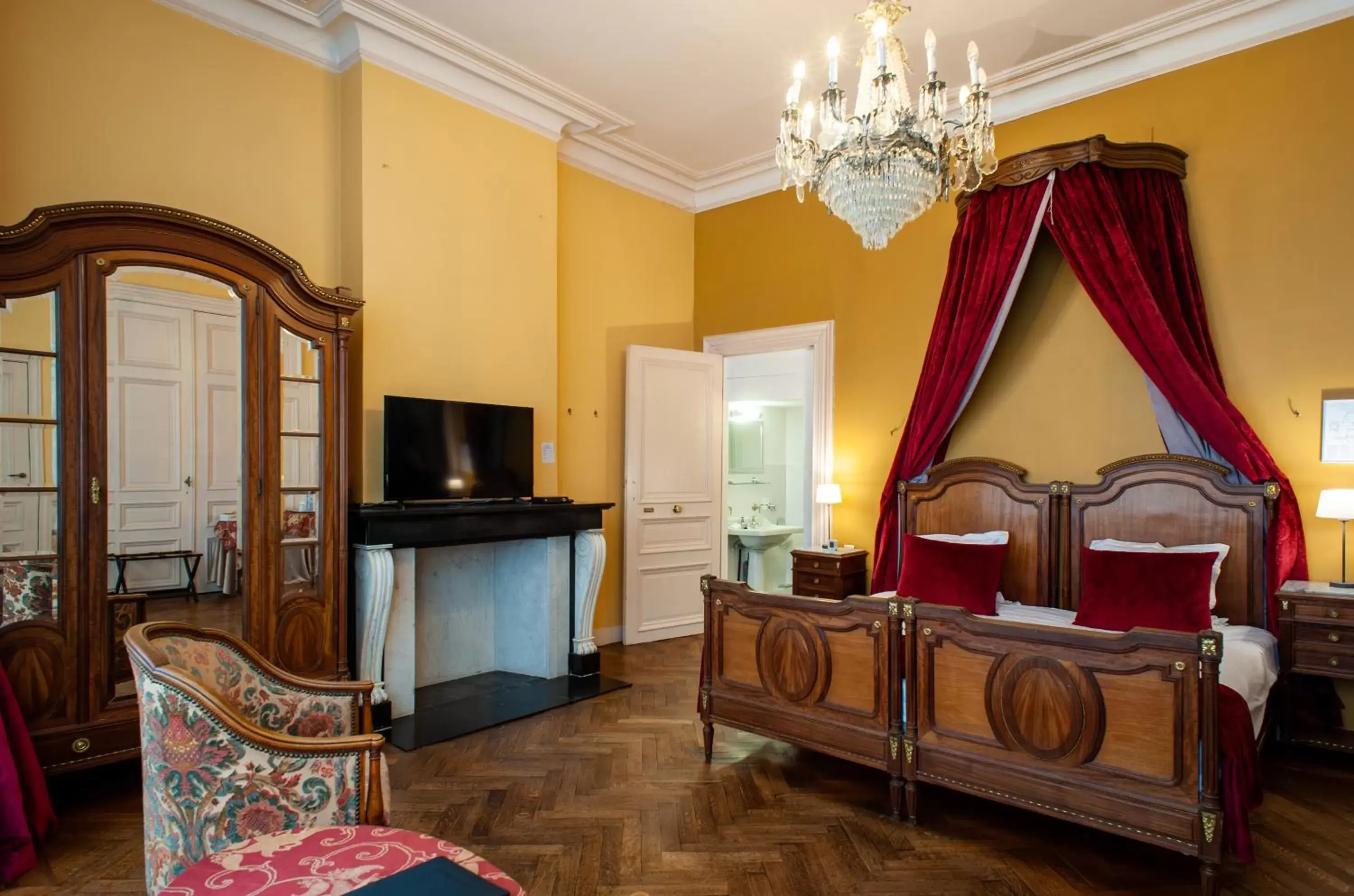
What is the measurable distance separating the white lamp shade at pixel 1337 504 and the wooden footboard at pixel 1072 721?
1.73 meters

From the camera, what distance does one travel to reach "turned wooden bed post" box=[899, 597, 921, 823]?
2930 millimetres

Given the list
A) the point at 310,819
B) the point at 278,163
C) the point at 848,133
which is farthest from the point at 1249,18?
the point at 310,819

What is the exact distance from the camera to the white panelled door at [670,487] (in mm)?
5879

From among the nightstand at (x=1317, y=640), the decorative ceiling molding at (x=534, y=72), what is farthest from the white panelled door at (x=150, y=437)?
the nightstand at (x=1317, y=640)

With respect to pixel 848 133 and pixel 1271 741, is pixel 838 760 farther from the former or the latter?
pixel 848 133

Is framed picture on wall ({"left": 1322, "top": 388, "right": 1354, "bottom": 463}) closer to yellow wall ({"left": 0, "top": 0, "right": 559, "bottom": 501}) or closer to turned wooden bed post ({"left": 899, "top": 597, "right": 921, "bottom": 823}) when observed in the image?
turned wooden bed post ({"left": 899, "top": 597, "right": 921, "bottom": 823})

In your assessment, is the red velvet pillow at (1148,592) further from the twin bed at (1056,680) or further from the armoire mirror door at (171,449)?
the armoire mirror door at (171,449)

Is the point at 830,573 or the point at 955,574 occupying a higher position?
the point at 955,574

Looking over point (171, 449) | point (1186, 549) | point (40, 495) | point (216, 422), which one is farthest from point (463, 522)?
point (1186, 549)

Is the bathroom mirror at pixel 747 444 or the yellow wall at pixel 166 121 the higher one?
the yellow wall at pixel 166 121

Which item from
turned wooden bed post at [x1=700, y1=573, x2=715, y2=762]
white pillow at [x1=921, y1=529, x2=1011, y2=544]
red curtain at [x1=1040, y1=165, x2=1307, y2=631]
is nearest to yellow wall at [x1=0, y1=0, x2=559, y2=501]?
turned wooden bed post at [x1=700, y1=573, x2=715, y2=762]

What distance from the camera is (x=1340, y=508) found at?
135 inches

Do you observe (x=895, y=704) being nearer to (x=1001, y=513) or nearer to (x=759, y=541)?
(x=1001, y=513)

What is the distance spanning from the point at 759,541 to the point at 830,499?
2.19 m
